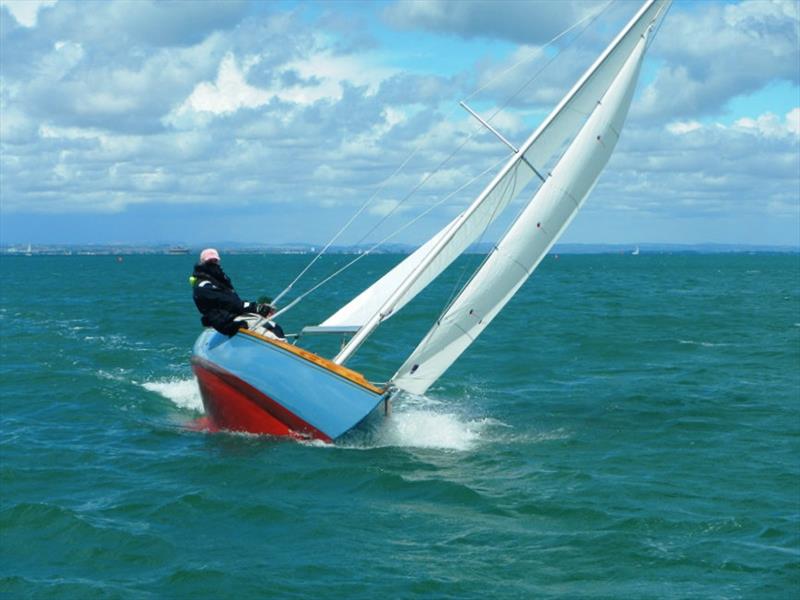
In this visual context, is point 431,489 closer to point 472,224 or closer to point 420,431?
point 420,431

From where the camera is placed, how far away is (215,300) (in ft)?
51.4

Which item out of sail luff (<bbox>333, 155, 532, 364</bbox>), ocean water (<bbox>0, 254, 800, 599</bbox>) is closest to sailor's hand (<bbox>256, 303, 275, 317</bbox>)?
sail luff (<bbox>333, 155, 532, 364</bbox>)

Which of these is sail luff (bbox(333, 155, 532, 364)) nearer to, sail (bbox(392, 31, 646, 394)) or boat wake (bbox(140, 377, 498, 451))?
sail (bbox(392, 31, 646, 394))

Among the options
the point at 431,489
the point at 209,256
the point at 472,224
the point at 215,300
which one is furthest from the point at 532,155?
the point at 431,489

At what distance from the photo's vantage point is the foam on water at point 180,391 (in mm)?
19550

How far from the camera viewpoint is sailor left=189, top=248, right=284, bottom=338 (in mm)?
15641

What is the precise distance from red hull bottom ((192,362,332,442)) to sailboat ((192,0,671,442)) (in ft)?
0.06

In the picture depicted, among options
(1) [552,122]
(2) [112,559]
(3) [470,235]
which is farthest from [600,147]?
(2) [112,559]

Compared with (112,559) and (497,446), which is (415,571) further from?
(497,446)

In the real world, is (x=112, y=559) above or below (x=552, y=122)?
below

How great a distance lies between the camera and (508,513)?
1221 centimetres

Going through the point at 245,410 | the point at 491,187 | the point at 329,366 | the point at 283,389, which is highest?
the point at 491,187

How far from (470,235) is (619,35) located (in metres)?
3.63

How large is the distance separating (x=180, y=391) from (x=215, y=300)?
5841mm
